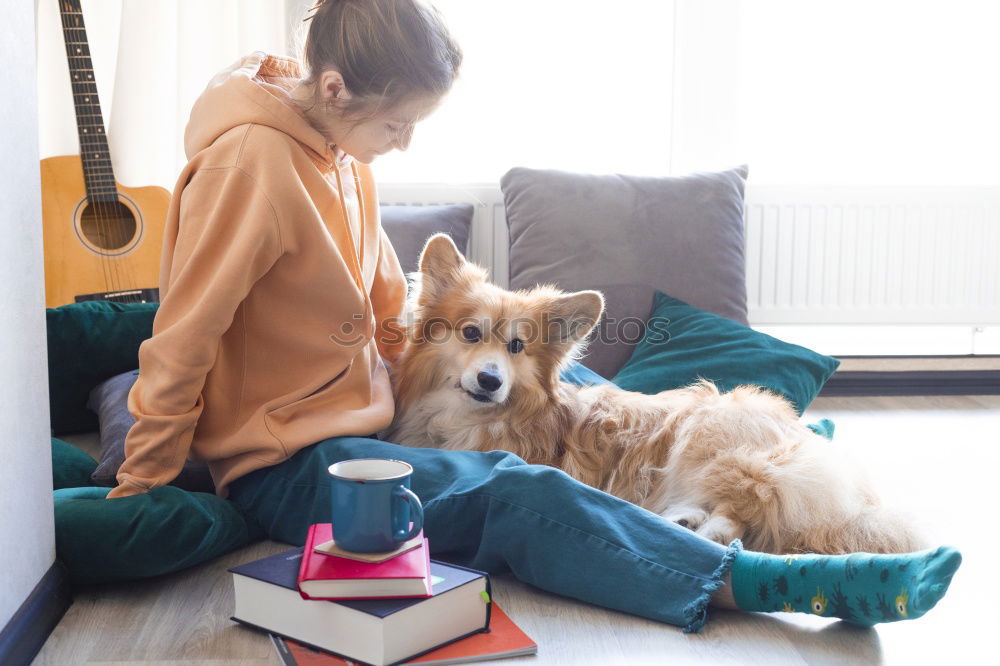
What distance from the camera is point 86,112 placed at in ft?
10.5

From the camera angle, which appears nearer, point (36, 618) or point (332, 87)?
point (36, 618)

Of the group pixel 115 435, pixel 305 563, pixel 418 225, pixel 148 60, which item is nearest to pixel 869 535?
pixel 305 563

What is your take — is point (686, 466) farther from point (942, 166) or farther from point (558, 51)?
point (942, 166)

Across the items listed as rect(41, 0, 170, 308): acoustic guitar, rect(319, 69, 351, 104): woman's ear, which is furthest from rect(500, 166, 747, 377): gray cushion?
rect(319, 69, 351, 104): woman's ear

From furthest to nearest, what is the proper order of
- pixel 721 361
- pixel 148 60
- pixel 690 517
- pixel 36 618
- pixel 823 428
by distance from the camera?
pixel 148 60, pixel 721 361, pixel 823 428, pixel 690 517, pixel 36 618

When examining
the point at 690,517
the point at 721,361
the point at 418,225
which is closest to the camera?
the point at 690,517

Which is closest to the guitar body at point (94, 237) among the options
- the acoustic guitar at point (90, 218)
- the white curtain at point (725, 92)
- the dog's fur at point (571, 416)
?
the acoustic guitar at point (90, 218)

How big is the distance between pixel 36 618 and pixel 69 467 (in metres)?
0.74

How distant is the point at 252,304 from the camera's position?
1818 millimetres

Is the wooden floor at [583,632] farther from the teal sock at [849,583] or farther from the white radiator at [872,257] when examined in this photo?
the white radiator at [872,257]

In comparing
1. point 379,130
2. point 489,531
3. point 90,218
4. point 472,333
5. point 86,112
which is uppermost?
point 86,112

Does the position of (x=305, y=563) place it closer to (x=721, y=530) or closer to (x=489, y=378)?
(x=489, y=378)

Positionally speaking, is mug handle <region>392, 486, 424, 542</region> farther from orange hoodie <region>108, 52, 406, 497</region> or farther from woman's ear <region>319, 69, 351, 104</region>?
woman's ear <region>319, 69, 351, 104</region>

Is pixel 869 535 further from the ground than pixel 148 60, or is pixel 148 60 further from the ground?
pixel 148 60
